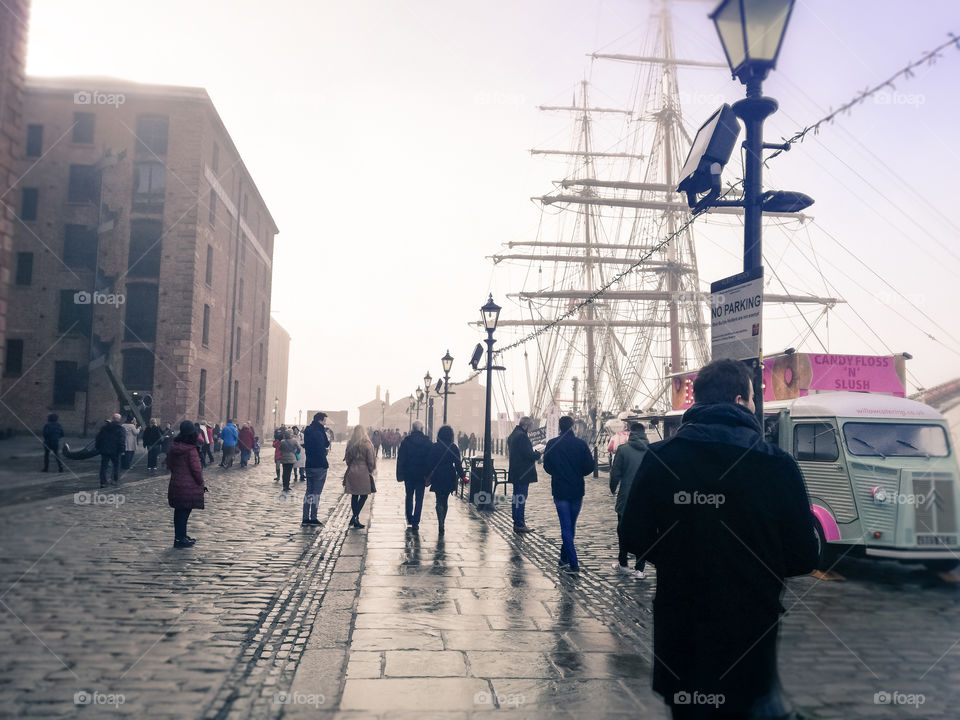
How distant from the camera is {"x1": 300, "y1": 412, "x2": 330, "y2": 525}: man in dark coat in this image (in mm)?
11344

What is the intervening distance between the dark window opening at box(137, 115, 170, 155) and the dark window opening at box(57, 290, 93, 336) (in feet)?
23.4

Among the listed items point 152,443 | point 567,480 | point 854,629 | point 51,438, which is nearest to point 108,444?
point 51,438

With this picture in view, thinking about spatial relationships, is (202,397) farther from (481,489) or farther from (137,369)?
(481,489)

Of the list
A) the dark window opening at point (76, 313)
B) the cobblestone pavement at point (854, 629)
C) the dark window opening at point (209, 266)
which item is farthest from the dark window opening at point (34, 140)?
the cobblestone pavement at point (854, 629)

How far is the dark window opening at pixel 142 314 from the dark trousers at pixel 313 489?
25173 millimetres

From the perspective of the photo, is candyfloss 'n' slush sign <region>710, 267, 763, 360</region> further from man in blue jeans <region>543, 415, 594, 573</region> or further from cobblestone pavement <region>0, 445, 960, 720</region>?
man in blue jeans <region>543, 415, 594, 573</region>

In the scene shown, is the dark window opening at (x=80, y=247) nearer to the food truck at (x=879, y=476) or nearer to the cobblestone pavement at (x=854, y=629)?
the cobblestone pavement at (x=854, y=629)

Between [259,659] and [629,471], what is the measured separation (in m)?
4.88

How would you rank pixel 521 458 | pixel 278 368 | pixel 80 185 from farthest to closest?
pixel 278 368 → pixel 80 185 → pixel 521 458

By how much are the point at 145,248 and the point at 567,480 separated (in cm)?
3110

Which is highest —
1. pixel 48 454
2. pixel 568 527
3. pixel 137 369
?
pixel 137 369

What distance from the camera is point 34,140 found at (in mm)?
35000

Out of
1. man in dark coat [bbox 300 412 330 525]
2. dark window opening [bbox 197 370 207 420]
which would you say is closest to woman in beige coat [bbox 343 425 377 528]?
man in dark coat [bbox 300 412 330 525]

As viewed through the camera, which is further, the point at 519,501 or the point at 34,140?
the point at 34,140
